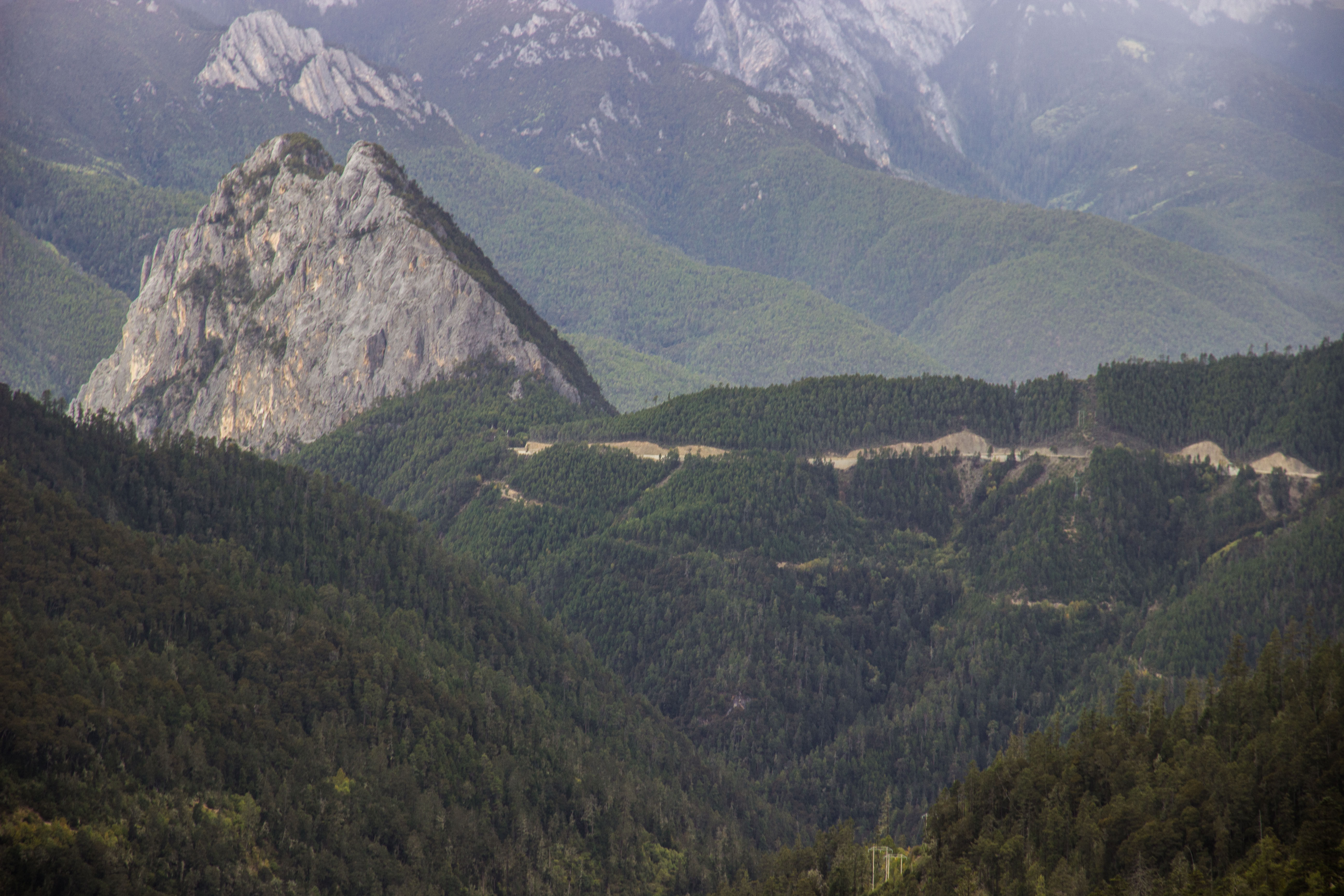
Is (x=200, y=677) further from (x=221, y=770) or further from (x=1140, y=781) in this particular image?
(x=1140, y=781)

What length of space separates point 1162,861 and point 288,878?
79.7 meters

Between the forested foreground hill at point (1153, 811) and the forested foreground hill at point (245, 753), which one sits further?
the forested foreground hill at point (245, 753)

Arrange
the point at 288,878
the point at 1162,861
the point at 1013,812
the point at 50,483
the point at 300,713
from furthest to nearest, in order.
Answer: the point at 50,483, the point at 300,713, the point at 1013,812, the point at 288,878, the point at 1162,861

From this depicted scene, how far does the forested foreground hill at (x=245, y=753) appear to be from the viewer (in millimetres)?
140000

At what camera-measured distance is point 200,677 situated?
16612cm

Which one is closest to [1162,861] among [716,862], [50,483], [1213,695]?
[1213,695]

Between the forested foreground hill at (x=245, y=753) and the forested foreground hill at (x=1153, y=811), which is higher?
the forested foreground hill at (x=1153, y=811)

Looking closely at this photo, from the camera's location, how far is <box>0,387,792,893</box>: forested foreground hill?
14000 cm

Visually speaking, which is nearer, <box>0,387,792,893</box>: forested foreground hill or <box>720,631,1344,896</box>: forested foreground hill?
<box>720,631,1344,896</box>: forested foreground hill

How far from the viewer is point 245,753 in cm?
15950

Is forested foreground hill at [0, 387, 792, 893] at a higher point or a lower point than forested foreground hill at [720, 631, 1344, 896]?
lower

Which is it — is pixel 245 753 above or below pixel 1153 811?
below

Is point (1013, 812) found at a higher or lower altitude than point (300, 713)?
higher

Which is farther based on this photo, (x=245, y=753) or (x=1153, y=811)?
(x=245, y=753)
